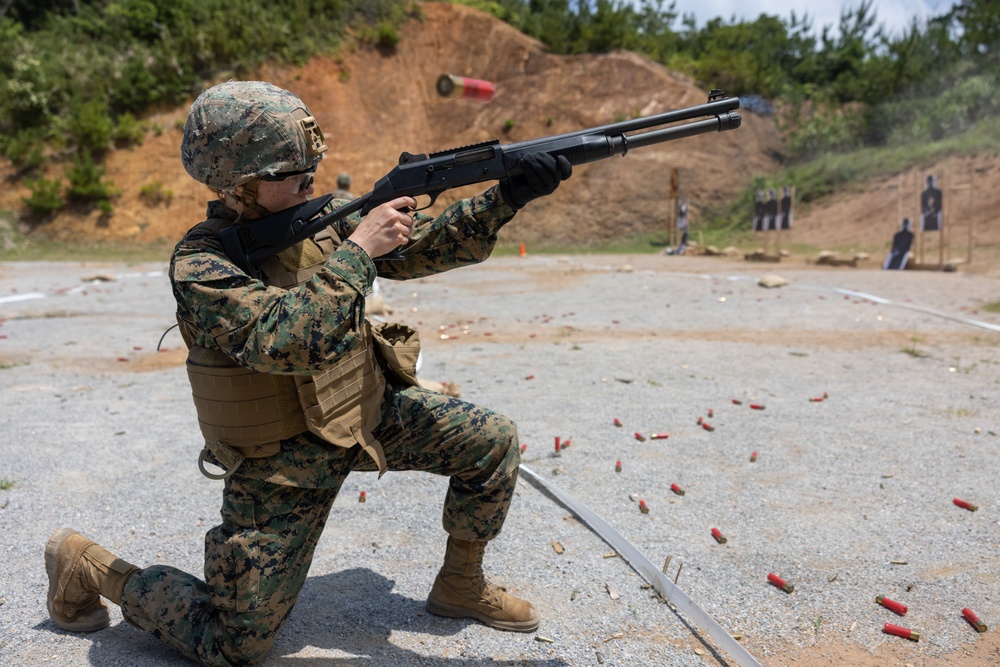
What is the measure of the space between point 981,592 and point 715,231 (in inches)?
985

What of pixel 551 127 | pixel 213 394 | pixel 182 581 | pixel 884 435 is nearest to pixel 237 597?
pixel 182 581

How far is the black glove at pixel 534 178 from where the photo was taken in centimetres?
280

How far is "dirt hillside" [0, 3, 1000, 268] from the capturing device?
25703mm

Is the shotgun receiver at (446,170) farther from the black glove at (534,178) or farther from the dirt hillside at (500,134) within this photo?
the dirt hillside at (500,134)

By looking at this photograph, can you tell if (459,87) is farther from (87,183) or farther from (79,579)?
(79,579)

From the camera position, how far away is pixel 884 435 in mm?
4895

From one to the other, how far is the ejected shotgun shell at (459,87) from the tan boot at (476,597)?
14.0 m

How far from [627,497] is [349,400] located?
1983 mm

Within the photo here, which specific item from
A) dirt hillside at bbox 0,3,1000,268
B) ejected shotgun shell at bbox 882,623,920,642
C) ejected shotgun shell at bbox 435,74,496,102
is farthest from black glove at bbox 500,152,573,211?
dirt hillside at bbox 0,3,1000,268

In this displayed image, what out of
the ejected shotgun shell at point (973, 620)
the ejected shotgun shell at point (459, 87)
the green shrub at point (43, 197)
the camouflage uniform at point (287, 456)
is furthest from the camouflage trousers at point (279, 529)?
the green shrub at point (43, 197)

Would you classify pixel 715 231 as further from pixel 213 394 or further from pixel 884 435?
pixel 213 394

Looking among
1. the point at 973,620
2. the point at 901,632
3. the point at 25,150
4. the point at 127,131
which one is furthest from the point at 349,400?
the point at 25,150

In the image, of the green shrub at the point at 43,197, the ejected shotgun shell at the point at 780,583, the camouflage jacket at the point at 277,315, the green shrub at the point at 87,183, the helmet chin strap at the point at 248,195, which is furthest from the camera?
the green shrub at the point at 87,183

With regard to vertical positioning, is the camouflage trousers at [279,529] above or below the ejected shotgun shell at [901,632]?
above
